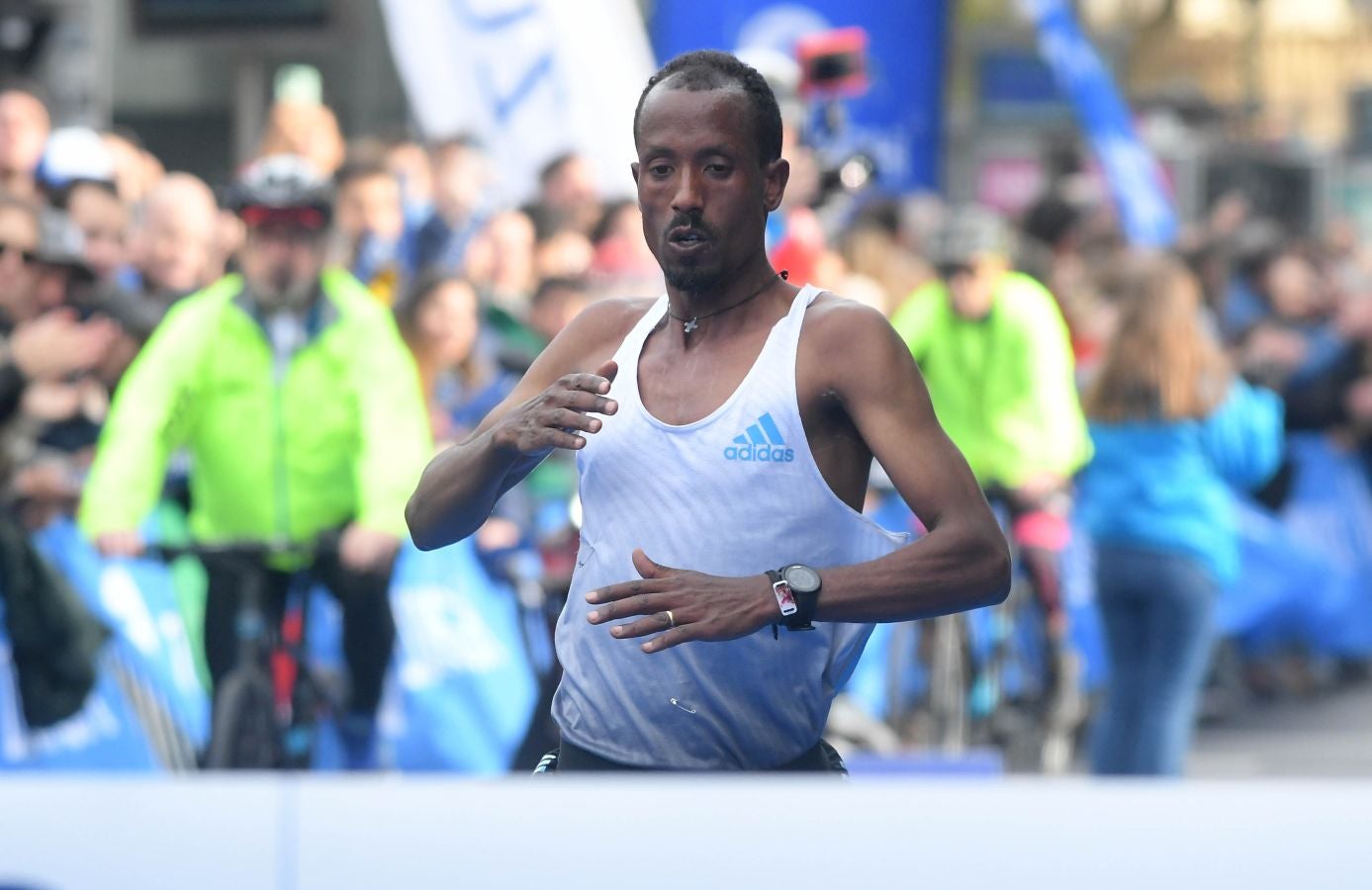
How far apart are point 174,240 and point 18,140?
28.4 inches

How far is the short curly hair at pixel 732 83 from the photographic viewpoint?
3467mm

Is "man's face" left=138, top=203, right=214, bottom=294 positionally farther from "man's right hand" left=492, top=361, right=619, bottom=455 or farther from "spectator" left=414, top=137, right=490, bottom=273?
"man's right hand" left=492, top=361, right=619, bottom=455

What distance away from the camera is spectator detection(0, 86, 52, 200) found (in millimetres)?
9641

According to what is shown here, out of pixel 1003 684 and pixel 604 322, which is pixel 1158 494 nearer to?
pixel 1003 684

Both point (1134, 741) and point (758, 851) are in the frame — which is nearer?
point (758, 851)

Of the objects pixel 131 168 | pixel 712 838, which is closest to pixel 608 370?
pixel 712 838

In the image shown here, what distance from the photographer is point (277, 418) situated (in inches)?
319

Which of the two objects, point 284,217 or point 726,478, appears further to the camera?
point 284,217

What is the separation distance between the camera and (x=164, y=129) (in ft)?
63.7

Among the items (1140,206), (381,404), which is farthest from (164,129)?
(381,404)

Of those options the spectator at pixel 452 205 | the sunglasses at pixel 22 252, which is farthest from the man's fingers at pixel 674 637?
the spectator at pixel 452 205

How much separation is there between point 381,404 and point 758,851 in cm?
390

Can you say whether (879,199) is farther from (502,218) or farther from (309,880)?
(309,880)

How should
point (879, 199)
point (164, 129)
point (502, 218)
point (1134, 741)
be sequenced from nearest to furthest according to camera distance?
point (1134, 741)
point (502, 218)
point (879, 199)
point (164, 129)
